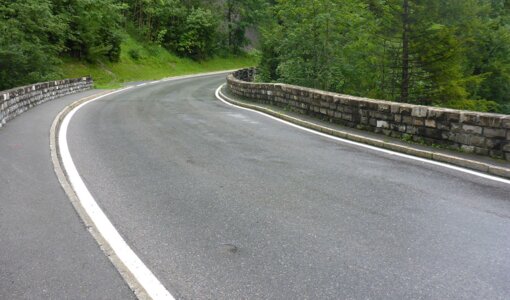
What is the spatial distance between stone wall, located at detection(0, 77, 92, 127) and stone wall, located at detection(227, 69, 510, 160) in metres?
9.20

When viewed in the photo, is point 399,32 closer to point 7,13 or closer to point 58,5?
point 7,13

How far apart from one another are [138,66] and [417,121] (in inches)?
1460

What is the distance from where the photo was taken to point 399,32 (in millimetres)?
18875

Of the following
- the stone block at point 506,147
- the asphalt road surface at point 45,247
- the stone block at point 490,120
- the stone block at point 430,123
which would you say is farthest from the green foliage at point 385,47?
the asphalt road surface at point 45,247

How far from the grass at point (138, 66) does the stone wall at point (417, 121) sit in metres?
21.6

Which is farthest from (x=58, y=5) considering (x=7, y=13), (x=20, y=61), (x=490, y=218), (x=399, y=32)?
(x=490, y=218)

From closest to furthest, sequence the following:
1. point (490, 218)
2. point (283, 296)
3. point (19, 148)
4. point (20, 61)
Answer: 1. point (283, 296)
2. point (490, 218)
3. point (19, 148)
4. point (20, 61)

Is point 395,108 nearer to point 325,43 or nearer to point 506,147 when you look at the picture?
point 506,147

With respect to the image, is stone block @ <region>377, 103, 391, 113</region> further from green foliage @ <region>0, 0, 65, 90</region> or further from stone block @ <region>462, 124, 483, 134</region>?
green foliage @ <region>0, 0, 65, 90</region>

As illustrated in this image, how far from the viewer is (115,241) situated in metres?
4.48

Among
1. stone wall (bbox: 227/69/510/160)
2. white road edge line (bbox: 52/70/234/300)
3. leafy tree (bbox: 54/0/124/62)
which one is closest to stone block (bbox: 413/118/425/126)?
stone wall (bbox: 227/69/510/160)

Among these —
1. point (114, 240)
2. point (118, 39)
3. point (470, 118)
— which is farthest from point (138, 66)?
point (114, 240)

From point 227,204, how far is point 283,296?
2.25m

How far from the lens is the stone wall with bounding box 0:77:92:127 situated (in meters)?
12.6
